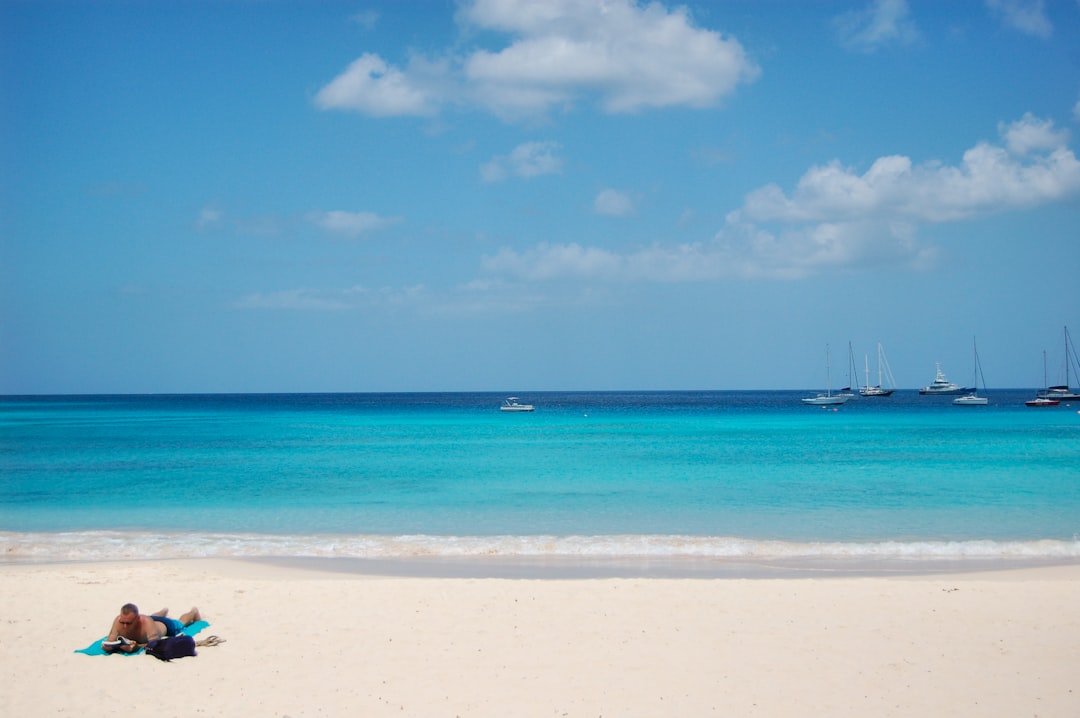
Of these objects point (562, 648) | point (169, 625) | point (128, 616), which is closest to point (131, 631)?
point (128, 616)

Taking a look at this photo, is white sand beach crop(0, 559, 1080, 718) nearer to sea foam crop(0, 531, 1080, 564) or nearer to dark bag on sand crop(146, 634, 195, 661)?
dark bag on sand crop(146, 634, 195, 661)

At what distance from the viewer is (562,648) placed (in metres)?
8.80

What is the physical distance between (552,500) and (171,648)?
48.2 ft

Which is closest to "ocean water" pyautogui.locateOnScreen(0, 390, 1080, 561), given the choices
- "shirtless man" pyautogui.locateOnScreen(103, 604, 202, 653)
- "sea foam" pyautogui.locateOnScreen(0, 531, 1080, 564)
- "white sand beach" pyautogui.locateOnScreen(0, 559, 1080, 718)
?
"sea foam" pyautogui.locateOnScreen(0, 531, 1080, 564)

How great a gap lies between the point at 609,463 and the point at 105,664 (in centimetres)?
2573

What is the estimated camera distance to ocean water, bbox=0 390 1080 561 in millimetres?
16156

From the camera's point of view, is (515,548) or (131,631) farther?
(515,548)

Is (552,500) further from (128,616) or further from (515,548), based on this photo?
(128,616)

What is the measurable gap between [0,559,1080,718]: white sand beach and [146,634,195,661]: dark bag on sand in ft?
0.43

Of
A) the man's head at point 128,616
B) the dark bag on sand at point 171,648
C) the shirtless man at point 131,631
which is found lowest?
the dark bag on sand at point 171,648

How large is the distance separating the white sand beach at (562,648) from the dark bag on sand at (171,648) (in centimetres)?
13

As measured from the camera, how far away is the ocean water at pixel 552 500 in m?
16.2

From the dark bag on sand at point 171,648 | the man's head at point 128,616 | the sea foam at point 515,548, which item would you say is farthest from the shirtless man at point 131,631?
the sea foam at point 515,548

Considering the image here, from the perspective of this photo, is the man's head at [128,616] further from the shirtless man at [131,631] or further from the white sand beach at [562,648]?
the white sand beach at [562,648]
